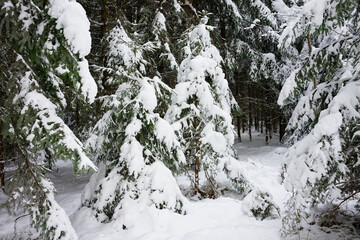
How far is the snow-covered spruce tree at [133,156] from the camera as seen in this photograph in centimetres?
491

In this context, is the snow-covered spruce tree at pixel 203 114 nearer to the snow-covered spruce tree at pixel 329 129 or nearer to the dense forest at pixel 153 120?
the dense forest at pixel 153 120

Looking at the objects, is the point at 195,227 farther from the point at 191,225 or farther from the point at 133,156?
the point at 133,156

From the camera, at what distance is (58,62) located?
334 centimetres

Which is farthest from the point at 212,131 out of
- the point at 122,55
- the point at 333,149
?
the point at 122,55

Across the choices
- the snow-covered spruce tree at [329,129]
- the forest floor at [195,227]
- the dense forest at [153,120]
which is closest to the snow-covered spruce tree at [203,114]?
the dense forest at [153,120]

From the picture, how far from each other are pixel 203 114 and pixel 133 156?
2541 mm

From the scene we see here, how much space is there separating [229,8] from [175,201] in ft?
25.7

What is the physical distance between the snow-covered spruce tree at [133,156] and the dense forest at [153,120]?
0.02 m

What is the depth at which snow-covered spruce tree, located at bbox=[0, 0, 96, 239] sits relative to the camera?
123 inches

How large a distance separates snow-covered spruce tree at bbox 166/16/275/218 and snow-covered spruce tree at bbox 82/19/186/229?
897 mm

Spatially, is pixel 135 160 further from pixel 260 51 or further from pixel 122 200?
pixel 260 51

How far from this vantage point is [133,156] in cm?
484

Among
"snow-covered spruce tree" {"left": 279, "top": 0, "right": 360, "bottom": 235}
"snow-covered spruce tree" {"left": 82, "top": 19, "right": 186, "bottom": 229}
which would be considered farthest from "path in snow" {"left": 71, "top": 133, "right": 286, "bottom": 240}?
"snow-covered spruce tree" {"left": 279, "top": 0, "right": 360, "bottom": 235}

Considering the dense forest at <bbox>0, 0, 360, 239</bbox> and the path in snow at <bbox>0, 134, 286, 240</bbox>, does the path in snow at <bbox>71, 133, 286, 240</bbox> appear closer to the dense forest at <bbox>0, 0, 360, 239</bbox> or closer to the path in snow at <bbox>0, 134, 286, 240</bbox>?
the path in snow at <bbox>0, 134, 286, 240</bbox>
